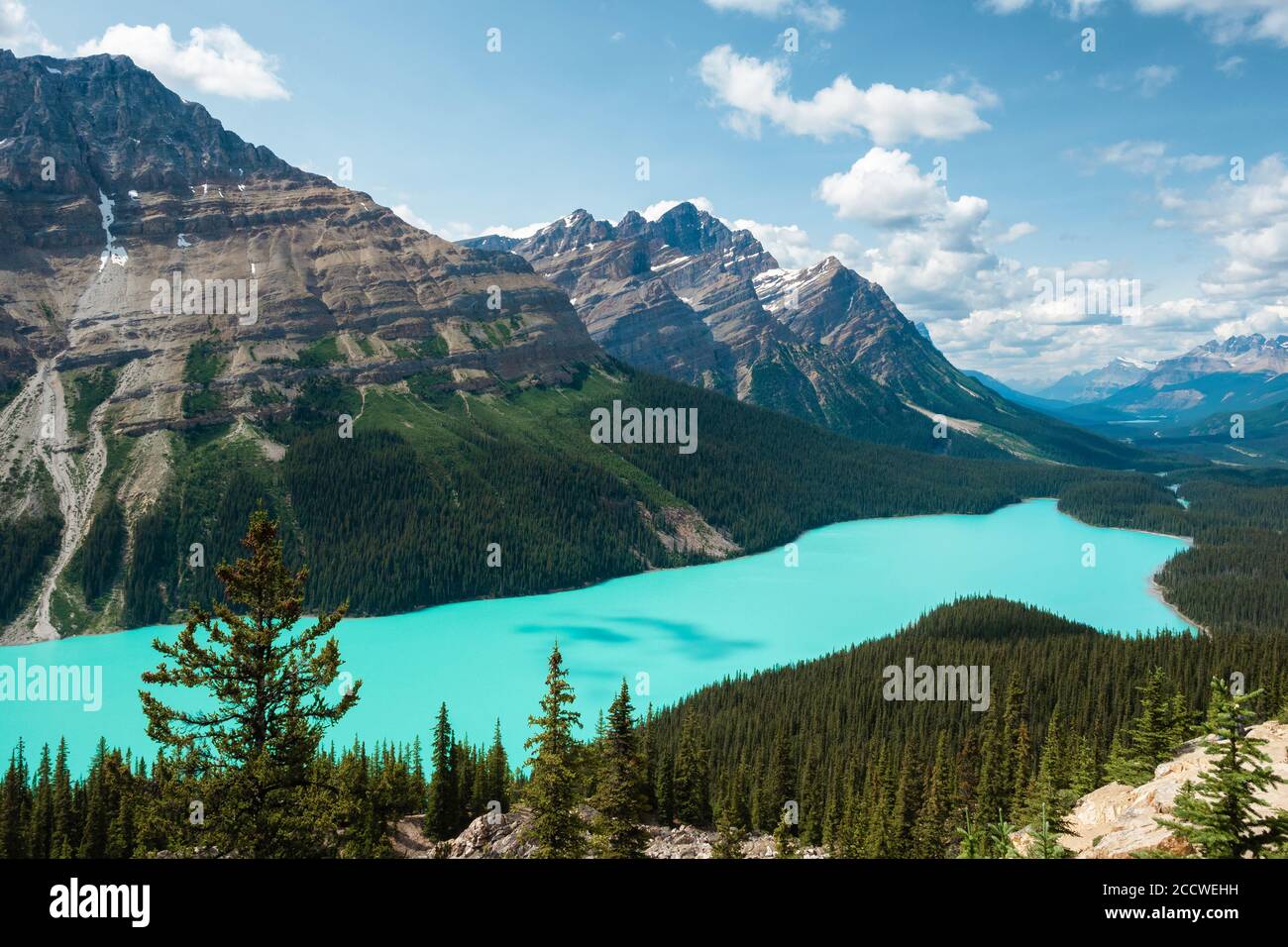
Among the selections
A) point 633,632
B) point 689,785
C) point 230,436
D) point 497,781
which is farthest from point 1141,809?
point 230,436

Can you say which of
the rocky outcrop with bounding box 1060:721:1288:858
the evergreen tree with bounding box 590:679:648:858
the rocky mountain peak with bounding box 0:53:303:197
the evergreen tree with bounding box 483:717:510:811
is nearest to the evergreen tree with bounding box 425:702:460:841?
the evergreen tree with bounding box 483:717:510:811

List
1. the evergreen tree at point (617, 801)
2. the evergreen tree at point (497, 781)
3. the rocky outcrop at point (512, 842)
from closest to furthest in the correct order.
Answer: the evergreen tree at point (617, 801), the rocky outcrop at point (512, 842), the evergreen tree at point (497, 781)

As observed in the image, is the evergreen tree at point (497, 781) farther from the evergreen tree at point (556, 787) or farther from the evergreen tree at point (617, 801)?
the evergreen tree at point (556, 787)

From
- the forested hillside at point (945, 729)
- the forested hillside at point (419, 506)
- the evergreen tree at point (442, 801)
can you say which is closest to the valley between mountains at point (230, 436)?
the forested hillside at point (419, 506)

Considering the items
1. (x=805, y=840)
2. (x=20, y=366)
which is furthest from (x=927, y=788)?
(x=20, y=366)

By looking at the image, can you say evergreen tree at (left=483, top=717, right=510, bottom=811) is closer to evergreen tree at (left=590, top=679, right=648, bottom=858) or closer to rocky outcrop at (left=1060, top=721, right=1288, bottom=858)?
evergreen tree at (left=590, top=679, right=648, bottom=858)
